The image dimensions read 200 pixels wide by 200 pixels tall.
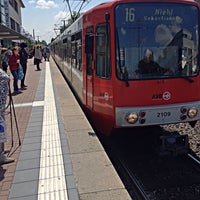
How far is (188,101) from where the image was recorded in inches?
237

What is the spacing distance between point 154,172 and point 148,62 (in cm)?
193

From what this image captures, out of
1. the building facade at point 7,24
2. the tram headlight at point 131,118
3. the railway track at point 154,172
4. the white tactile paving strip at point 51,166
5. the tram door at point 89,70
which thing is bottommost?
the railway track at point 154,172

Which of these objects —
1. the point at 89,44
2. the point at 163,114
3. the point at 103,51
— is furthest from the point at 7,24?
the point at 163,114

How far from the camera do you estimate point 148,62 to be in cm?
586

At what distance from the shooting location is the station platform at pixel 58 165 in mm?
3926

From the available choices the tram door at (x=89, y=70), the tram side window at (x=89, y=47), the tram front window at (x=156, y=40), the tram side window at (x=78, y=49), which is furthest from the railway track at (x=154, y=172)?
the tram side window at (x=78, y=49)

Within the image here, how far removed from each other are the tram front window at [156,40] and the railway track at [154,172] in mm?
1577

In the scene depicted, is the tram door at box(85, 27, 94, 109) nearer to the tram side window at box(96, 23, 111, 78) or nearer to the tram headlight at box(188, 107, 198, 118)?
the tram side window at box(96, 23, 111, 78)

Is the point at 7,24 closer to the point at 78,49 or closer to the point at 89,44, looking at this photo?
the point at 78,49

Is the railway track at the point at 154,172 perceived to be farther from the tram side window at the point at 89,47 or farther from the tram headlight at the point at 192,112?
the tram side window at the point at 89,47

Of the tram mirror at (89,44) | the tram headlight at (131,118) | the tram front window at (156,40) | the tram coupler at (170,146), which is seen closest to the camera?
the tram coupler at (170,146)

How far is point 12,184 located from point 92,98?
9.97ft

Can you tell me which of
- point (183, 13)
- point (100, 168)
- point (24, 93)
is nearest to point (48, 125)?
point (100, 168)

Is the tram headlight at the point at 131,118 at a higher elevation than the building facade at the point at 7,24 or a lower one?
lower
